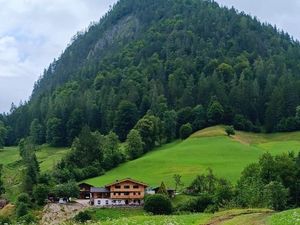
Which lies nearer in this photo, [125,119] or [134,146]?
[134,146]

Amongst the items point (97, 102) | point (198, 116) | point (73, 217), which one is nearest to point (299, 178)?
point (73, 217)

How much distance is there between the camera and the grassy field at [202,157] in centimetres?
11031

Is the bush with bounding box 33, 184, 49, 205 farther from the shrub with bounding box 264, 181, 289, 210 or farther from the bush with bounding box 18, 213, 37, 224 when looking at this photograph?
the shrub with bounding box 264, 181, 289, 210

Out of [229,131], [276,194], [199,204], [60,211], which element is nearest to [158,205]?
[199,204]

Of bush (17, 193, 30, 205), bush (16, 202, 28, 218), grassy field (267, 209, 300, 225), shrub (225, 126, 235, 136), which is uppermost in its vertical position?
shrub (225, 126, 235, 136)

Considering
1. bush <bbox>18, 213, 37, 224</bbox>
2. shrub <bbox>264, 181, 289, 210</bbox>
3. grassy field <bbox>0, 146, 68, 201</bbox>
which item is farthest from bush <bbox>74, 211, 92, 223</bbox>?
grassy field <bbox>0, 146, 68, 201</bbox>

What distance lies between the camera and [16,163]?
15000cm

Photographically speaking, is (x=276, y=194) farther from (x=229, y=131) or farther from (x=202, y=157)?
(x=229, y=131)

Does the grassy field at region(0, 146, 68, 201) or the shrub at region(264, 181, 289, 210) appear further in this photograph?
the grassy field at region(0, 146, 68, 201)

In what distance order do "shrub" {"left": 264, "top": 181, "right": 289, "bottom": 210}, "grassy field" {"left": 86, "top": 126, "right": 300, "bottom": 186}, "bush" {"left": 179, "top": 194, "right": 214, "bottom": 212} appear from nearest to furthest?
"shrub" {"left": 264, "top": 181, "right": 289, "bottom": 210}, "bush" {"left": 179, "top": 194, "right": 214, "bottom": 212}, "grassy field" {"left": 86, "top": 126, "right": 300, "bottom": 186}

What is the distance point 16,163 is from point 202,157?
2117 inches

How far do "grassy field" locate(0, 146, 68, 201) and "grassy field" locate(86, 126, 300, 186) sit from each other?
16014mm

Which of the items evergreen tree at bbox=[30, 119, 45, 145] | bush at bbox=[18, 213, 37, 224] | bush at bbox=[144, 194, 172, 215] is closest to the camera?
bush at bbox=[18, 213, 37, 224]

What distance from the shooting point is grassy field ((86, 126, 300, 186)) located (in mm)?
110312
